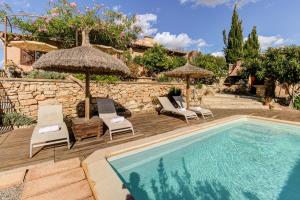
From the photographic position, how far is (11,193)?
283cm

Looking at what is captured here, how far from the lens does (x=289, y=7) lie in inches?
458

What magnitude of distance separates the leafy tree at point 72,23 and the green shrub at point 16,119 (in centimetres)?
863

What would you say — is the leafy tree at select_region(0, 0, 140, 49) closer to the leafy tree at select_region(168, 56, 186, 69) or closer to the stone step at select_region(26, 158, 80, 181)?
the leafy tree at select_region(168, 56, 186, 69)

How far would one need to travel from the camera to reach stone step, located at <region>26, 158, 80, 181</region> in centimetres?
328

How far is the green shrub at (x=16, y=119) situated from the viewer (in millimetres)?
6371

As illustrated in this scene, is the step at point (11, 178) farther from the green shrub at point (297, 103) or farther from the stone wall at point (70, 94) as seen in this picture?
the green shrub at point (297, 103)

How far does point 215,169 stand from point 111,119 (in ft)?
A: 11.6

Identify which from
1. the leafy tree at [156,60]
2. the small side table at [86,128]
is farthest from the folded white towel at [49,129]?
the leafy tree at [156,60]

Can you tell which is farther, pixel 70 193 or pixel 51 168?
pixel 51 168

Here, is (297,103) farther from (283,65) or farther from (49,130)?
(49,130)

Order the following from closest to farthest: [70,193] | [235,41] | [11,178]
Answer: [70,193] → [11,178] → [235,41]

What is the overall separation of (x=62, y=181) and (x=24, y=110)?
533cm

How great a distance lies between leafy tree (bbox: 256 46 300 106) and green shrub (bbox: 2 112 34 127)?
15781 mm

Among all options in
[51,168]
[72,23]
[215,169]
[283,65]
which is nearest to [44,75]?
[51,168]
